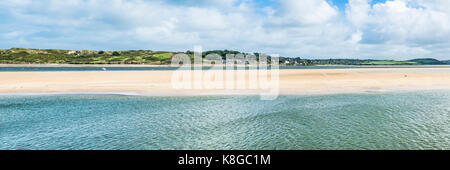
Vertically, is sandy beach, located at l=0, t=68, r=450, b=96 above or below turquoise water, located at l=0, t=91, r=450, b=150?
above

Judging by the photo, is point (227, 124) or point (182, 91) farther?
point (182, 91)

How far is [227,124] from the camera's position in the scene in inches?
671

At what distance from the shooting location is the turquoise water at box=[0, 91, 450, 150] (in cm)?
1323

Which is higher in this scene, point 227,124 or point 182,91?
point 182,91

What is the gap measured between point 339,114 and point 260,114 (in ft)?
20.6

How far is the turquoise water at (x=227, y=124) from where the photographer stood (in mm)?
13234

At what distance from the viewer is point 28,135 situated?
14.7 meters

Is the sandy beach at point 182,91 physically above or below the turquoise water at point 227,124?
above

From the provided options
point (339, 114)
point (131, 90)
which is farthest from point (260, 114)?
point (131, 90)

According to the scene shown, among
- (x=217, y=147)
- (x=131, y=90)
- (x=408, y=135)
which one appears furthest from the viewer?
(x=131, y=90)

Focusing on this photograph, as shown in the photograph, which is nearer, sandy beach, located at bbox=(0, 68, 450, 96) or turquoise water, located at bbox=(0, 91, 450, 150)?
turquoise water, located at bbox=(0, 91, 450, 150)

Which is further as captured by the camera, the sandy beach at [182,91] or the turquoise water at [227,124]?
the sandy beach at [182,91]
